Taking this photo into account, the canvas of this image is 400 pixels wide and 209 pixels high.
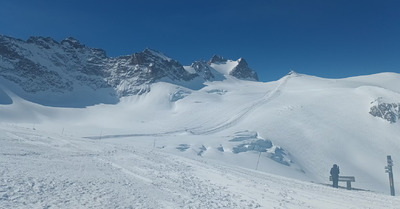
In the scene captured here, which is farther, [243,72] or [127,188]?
[243,72]

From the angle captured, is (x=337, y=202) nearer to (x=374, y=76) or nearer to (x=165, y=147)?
(x=165, y=147)

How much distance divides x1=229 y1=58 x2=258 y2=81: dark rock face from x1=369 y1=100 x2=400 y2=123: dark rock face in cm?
10391

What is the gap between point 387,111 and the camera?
2473 inches

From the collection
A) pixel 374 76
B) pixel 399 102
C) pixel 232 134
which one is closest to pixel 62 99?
pixel 232 134

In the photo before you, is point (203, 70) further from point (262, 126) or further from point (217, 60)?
point (262, 126)

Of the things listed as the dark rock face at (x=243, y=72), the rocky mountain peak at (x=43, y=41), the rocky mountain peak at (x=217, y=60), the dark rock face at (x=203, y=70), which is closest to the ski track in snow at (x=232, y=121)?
the dark rock face at (x=203, y=70)

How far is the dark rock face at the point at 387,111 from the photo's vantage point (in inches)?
2436

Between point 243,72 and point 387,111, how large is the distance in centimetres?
11077

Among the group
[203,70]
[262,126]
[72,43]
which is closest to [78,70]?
[72,43]

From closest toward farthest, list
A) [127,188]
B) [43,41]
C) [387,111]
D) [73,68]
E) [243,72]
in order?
[127,188] < [387,111] < [73,68] < [43,41] < [243,72]

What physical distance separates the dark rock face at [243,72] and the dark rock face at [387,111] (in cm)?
10391

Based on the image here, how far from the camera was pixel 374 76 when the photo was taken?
11588 cm

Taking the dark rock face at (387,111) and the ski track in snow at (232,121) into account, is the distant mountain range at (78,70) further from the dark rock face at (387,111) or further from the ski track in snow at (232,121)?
the dark rock face at (387,111)

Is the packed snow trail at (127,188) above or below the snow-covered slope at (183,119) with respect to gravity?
below
